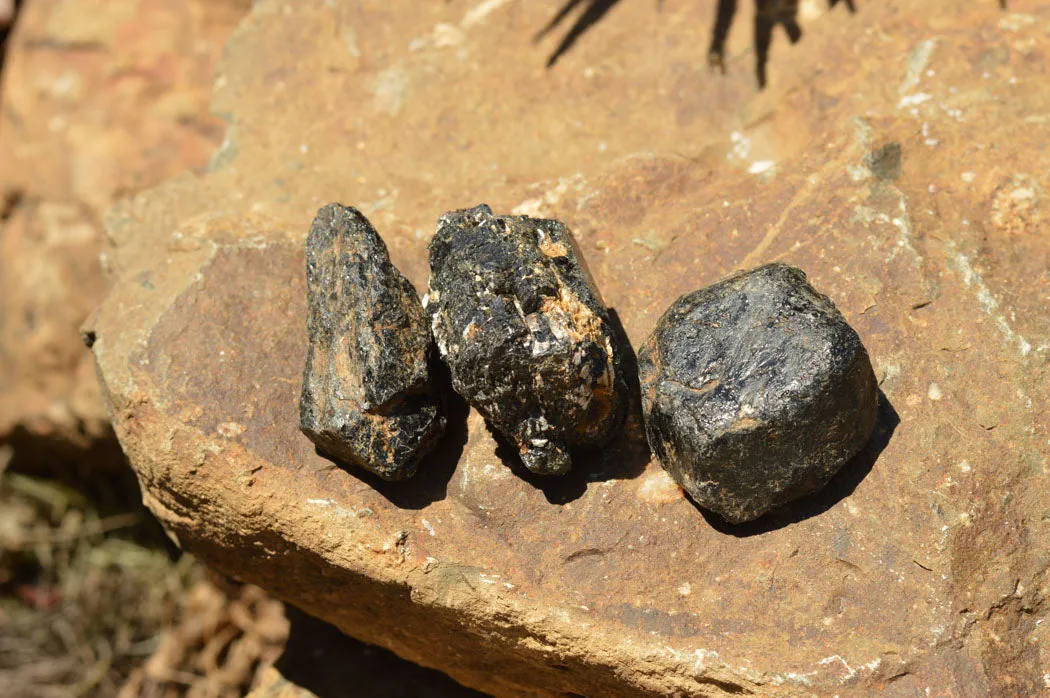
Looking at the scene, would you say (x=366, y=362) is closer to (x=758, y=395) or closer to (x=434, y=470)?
(x=434, y=470)

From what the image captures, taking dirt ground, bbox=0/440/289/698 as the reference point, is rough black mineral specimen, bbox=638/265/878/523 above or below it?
above

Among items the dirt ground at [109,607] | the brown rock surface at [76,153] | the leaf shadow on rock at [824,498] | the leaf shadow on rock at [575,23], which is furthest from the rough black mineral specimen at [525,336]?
the brown rock surface at [76,153]

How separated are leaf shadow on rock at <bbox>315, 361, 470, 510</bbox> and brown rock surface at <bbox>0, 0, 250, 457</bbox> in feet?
6.66

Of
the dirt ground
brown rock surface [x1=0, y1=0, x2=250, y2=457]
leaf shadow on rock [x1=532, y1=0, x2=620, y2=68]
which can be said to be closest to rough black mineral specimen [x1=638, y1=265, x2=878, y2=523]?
leaf shadow on rock [x1=532, y1=0, x2=620, y2=68]

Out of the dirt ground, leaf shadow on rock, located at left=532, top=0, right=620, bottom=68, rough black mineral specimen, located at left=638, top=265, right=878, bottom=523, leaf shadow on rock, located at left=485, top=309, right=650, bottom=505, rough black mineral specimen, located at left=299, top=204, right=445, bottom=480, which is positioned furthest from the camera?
the dirt ground

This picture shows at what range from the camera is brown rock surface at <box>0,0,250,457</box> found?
4.28m

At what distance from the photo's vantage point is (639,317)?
2.86m

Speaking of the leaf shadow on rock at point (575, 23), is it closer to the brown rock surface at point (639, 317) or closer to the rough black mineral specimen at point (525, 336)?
the brown rock surface at point (639, 317)

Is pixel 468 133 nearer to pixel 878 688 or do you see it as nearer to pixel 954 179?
pixel 954 179

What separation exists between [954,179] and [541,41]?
146 cm

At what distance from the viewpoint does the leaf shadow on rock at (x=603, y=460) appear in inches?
104

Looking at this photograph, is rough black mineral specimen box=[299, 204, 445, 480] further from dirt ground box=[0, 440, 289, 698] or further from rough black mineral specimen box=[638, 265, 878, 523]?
dirt ground box=[0, 440, 289, 698]

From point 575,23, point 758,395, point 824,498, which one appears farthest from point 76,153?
point 824,498

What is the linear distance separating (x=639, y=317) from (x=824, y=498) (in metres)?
0.70
